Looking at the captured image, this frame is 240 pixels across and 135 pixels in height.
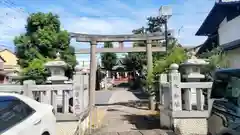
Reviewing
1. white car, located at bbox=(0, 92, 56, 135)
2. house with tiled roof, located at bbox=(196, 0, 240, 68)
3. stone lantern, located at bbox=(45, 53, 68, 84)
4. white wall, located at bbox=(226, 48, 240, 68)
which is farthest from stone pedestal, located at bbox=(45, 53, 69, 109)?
white wall, located at bbox=(226, 48, 240, 68)

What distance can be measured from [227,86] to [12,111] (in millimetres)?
3245

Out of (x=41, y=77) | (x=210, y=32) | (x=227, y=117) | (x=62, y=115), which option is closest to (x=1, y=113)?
(x=227, y=117)

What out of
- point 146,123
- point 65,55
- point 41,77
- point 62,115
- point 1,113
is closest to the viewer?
point 1,113

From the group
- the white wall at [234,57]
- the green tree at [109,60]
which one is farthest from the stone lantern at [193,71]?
the green tree at [109,60]

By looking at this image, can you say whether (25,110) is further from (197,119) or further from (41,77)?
(41,77)

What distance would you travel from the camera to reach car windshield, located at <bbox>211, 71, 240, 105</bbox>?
4211 mm

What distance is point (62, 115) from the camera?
759cm

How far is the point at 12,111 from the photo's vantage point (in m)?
4.30

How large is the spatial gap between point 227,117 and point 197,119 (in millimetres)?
3712

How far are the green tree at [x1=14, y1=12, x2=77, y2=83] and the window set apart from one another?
908 cm

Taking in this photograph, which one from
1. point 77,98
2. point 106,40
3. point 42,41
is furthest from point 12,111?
point 106,40

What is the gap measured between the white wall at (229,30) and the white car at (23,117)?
10.7 m

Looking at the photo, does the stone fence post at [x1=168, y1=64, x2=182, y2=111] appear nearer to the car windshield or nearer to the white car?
the car windshield

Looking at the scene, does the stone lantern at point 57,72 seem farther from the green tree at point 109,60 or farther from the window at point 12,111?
the green tree at point 109,60
